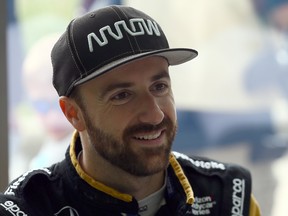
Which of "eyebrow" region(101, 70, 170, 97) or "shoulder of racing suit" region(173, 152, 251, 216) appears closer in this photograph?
"eyebrow" region(101, 70, 170, 97)

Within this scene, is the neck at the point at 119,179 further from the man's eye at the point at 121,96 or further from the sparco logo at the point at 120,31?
the sparco logo at the point at 120,31

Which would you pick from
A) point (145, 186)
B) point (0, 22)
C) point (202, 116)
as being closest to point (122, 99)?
point (145, 186)

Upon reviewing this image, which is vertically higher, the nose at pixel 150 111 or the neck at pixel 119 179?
the nose at pixel 150 111

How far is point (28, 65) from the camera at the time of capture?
1871mm

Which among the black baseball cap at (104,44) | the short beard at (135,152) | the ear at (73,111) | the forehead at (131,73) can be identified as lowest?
the short beard at (135,152)

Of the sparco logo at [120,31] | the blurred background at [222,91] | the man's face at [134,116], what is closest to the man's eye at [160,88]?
the man's face at [134,116]

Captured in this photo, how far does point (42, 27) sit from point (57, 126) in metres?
0.34

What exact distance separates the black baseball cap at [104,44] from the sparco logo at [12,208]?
25 cm

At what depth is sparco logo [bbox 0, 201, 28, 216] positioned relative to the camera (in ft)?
3.67

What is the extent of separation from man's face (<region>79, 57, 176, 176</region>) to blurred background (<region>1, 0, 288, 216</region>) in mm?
Answer: 791

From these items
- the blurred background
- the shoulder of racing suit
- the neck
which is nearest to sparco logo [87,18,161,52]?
the neck

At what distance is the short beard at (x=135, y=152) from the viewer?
3.66ft

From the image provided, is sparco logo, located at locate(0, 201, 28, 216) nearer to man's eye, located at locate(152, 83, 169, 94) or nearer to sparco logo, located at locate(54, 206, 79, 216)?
sparco logo, located at locate(54, 206, 79, 216)

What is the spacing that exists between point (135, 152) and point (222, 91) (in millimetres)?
1162
